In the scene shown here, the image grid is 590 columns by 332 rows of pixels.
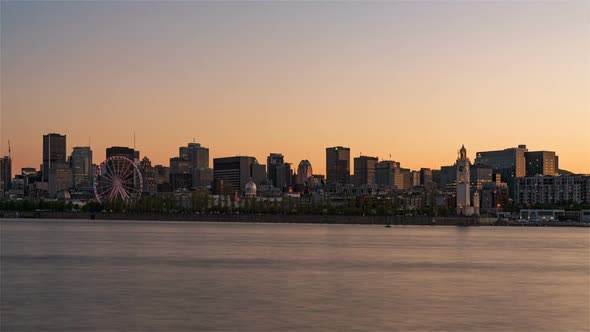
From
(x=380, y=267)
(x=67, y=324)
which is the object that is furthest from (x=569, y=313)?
(x=380, y=267)

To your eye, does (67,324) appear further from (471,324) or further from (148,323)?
(471,324)

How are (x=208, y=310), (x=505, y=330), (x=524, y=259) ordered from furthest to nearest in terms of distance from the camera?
(x=524, y=259), (x=208, y=310), (x=505, y=330)

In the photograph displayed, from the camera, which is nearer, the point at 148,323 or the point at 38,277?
the point at 148,323

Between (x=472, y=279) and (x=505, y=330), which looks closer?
(x=505, y=330)

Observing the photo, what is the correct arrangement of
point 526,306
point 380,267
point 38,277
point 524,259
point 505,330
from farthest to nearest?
1. point 524,259
2. point 380,267
3. point 38,277
4. point 526,306
5. point 505,330

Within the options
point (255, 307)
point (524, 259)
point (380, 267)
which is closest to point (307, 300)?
point (255, 307)

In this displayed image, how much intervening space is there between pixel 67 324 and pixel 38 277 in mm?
22804

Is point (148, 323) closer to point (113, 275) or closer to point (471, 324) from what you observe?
point (471, 324)

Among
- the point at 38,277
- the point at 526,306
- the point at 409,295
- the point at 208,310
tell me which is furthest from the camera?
the point at 38,277

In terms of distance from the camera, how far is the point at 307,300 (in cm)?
4600

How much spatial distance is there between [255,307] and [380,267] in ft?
96.8

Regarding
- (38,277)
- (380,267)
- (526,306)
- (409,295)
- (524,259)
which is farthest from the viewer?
(524,259)

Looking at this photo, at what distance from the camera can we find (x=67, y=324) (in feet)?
120

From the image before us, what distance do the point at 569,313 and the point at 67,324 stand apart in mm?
24883
